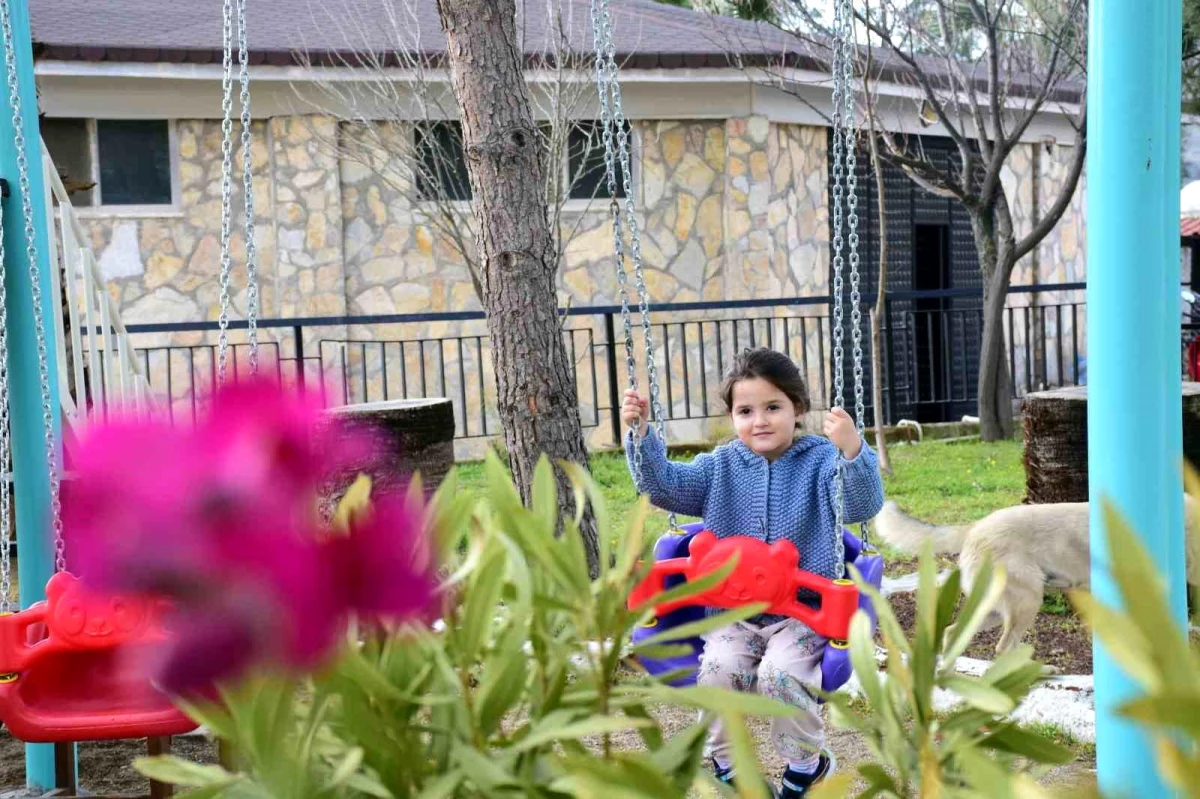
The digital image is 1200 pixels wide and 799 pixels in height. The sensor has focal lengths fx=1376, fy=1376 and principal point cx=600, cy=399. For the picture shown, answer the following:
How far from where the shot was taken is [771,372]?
333 cm

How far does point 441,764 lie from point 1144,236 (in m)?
1.93

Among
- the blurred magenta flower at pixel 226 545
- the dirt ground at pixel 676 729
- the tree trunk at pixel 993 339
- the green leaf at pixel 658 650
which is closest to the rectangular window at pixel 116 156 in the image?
the tree trunk at pixel 993 339

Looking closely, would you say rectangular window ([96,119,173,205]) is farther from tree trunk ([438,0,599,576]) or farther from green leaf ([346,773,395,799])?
green leaf ([346,773,395,799])

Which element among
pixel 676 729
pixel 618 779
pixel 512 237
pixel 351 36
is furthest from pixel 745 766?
pixel 351 36

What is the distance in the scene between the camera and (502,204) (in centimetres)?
492

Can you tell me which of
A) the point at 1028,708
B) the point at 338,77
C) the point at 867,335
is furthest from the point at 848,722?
the point at 867,335

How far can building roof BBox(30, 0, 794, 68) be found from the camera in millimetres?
10461

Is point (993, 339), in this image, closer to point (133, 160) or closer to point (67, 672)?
point (133, 160)

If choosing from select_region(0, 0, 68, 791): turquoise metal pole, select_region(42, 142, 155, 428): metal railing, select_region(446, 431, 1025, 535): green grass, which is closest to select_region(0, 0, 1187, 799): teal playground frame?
select_region(0, 0, 68, 791): turquoise metal pole

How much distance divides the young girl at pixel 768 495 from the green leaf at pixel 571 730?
7.47ft

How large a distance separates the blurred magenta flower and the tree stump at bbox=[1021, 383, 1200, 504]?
18.9ft

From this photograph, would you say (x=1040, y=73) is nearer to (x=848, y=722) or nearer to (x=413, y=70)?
(x=413, y=70)

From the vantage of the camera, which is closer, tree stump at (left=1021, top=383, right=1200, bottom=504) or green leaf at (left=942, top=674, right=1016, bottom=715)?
green leaf at (left=942, top=674, right=1016, bottom=715)

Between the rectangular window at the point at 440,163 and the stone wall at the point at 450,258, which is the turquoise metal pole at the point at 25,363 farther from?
the rectangular window at the point at 440,163
